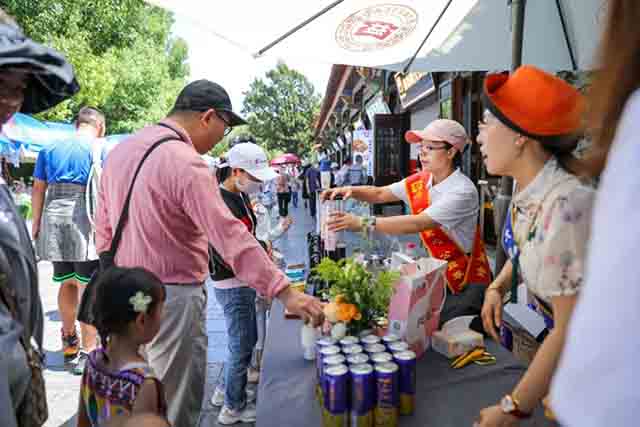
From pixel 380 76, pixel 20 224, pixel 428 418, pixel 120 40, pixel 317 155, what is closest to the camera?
pixel 20 224

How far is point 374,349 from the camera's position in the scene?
4.68ft

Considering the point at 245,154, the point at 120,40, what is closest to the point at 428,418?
the point at 245,154

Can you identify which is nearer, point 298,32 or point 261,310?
point 298,32

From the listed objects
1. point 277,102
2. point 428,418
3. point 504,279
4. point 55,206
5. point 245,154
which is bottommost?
point 428,418

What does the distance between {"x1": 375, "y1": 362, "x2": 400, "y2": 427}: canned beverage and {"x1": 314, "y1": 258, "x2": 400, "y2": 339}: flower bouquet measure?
1.12 ft

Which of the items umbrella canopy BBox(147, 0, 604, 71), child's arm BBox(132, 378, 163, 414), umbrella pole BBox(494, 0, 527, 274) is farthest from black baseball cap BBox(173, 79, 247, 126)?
umbrella pole BBox(494, 0, 527, 274)

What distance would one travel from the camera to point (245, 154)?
9.70 ft

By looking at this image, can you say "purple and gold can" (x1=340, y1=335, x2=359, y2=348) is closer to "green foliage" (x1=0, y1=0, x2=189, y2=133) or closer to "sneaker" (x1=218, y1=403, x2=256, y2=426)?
"sneaker" (x1=218, y1=403, x2=256, y2=426)

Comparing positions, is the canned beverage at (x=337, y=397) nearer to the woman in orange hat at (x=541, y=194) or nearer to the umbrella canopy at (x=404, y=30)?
the woman in orange hat at (x=541, y=194)

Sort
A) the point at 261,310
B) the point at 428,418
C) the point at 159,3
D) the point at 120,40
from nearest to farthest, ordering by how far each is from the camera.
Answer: the point at 428,418 < the point at 159,3 < the point at 261,310 < the point at 120,40

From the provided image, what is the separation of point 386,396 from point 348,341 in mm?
273

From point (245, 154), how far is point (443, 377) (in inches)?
76.0

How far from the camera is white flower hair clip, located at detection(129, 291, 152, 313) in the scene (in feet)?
5.14

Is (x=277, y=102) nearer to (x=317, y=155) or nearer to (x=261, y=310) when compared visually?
(x=317, y=155)
